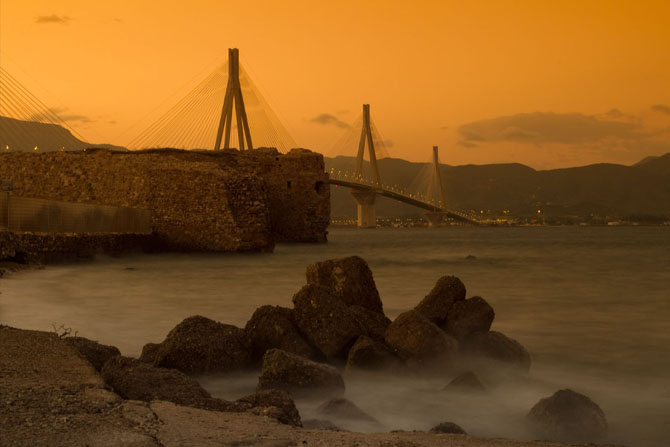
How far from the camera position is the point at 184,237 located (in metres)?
20.5

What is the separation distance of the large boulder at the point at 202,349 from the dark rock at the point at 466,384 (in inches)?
51.8

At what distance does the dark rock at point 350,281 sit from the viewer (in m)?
5.87

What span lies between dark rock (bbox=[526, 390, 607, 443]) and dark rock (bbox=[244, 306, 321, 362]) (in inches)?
65.9

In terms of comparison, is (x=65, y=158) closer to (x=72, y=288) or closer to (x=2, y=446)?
(x=72, y=288)

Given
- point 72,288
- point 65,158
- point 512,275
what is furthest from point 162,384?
point 65,158

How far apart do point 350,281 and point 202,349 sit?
1.84 m

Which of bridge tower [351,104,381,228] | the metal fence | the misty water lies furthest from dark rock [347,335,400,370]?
bridge tower [351,104,381,228]

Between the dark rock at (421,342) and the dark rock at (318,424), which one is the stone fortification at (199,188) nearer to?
the dark rock at (421,342)

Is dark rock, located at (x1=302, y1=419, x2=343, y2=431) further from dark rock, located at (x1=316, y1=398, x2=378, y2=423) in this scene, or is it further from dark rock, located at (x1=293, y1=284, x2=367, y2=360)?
dark rock, located at (x1=293, y1=284, x2=367, y2=360)

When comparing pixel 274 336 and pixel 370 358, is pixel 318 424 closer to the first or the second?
pixel 370 358

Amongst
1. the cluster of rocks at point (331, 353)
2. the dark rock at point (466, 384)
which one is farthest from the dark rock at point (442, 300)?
the dark rock at point (466, 384)

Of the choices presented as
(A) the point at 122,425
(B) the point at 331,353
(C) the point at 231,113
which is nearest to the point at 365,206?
(C) the point at 231,113

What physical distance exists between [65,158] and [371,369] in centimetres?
2154

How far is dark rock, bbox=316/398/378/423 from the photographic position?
342 centimetres
